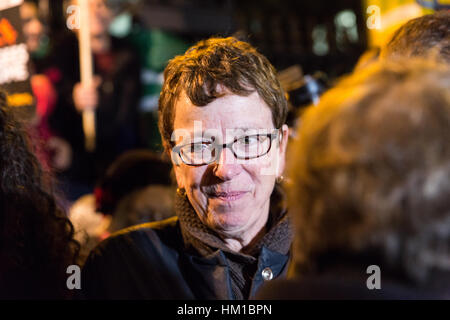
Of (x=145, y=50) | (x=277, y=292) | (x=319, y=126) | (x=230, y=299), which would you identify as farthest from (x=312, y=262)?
(x=145, y=50)

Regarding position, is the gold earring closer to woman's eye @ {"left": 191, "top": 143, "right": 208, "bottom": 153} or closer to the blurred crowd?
the blurred crowd

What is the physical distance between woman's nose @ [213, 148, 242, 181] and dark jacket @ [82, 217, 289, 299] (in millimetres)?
304

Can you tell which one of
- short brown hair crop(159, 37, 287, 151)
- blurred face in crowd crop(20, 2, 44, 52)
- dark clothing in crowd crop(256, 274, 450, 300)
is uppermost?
blurred face in crowd crop(20, 2, 44, 52)

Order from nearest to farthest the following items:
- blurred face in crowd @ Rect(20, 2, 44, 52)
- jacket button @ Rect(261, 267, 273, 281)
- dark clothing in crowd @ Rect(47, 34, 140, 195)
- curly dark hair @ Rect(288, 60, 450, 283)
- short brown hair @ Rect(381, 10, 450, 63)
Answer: curly dark hair @ Rect(288, 60, 450, 283), jacket button @ Rect(261, 267, 273, 281), short brown hair @ Rect(381, 10, 450, 63), blurred face in crowd @ Rect(20, 2, 44, 52), dark clothing in crowd @ Rect(47, 34, 140, 195)

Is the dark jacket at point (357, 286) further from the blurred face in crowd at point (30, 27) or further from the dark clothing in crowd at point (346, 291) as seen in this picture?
the blurred face in crowd at point (30, 27)

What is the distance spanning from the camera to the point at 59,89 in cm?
627

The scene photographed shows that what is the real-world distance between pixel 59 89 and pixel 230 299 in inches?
196

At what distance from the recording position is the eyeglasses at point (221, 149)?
2.05m

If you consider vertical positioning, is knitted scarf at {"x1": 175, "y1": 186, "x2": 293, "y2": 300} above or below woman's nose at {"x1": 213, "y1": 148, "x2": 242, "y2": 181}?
below

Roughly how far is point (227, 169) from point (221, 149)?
0.09 meters

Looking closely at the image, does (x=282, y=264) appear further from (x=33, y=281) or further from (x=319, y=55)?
(x=319, y=55)

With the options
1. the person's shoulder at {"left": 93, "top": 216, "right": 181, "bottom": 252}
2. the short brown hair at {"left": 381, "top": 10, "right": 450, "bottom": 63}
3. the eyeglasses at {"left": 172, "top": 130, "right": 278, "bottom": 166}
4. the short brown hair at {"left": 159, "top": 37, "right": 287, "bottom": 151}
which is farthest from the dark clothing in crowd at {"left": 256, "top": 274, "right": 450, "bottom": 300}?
the short brown hair at {"left": 381, "top": 10, "right": 450, "bottom": 63}

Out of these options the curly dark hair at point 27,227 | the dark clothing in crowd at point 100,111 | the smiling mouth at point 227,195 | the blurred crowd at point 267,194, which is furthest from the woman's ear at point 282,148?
the dark clothing in crowd at point 100,111

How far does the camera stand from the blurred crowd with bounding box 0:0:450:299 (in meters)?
1.03
